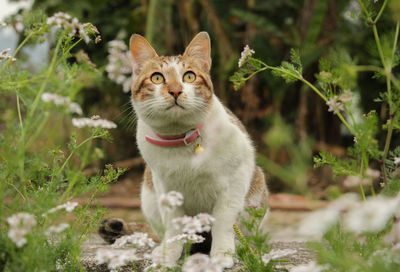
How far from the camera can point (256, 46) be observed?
263 inches

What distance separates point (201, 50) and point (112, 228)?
120 centimetres

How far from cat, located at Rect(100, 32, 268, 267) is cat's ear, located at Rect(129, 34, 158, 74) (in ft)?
0.34

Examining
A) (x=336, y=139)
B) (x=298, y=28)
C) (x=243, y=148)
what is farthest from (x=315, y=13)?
(x=243, y=148)

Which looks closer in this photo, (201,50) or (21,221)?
(21,221)

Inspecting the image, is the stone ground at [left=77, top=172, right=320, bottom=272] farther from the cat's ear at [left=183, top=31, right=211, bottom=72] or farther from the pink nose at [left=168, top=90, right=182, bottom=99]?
the cat's ear at [left=183, top=31, right=211, bottom=72]

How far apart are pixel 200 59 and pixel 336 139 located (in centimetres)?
505

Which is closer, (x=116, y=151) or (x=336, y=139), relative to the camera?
(x=336, y=139)

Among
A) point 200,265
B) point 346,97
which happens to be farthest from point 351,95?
point 200,265

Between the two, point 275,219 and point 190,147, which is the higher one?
point 190,147

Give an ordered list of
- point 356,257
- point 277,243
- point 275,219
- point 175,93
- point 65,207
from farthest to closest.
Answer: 1. point 275,219
2. point 277,243
3. point 175,93
4. point 65,207
5. point 356,257

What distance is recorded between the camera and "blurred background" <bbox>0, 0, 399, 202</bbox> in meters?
6.39

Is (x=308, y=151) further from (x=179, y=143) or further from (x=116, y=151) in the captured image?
(x=116, y=151)

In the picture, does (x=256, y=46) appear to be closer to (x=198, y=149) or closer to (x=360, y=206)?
(x=198, y=149)

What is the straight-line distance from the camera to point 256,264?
5.75 feet
